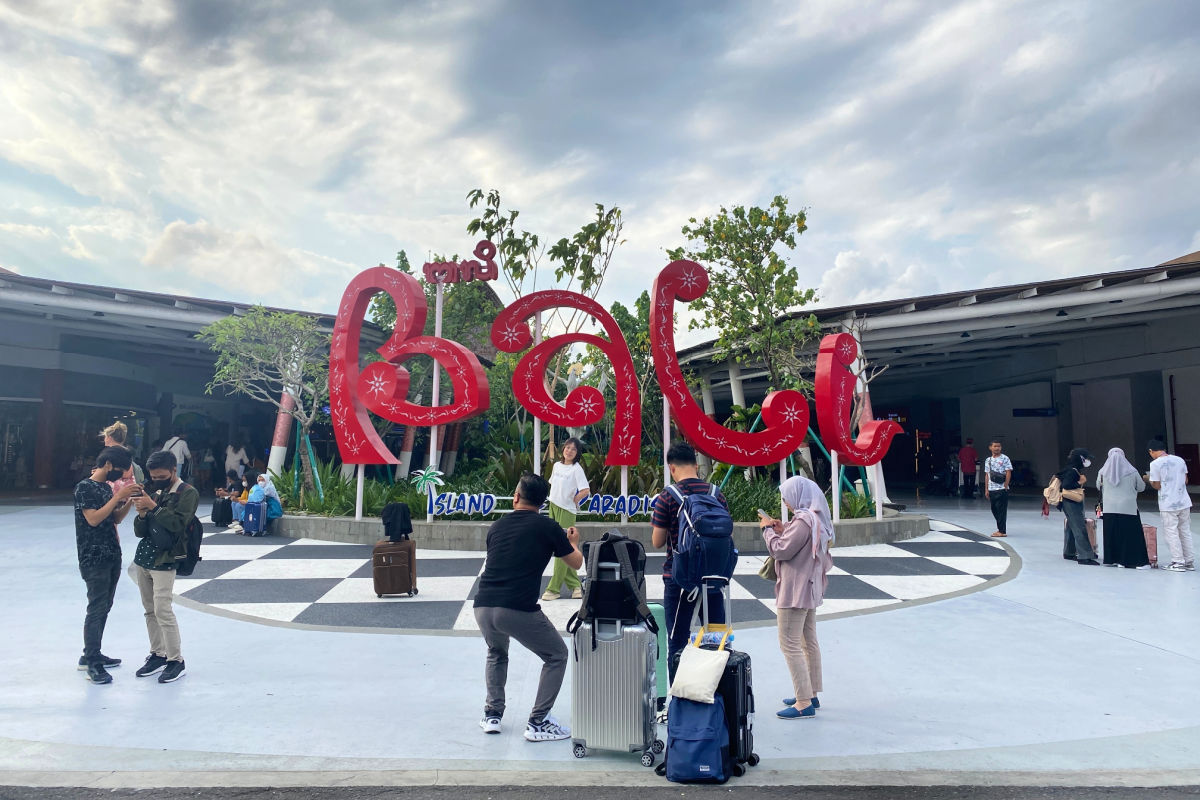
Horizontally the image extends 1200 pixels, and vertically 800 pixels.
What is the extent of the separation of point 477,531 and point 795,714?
661cm

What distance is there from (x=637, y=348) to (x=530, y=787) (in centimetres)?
1369

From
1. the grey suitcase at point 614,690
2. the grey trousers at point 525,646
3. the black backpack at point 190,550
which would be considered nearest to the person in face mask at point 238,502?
the black backpack at point 190,550

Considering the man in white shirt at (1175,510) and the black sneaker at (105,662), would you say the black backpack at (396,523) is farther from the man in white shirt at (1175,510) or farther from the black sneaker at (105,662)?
the man in white shirt at (1175,510)

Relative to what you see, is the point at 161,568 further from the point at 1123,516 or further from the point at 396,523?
the point at 1123,516

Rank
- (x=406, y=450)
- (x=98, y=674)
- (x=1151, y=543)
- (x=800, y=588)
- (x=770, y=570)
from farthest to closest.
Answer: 1. (x=406, y=450)
2. (x=1151, y=543)
3. (x=98, y=674)
4. (x=770, y=570)
5. (x=800, y=588)

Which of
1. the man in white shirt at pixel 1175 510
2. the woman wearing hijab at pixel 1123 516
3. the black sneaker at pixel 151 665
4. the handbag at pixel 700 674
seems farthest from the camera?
the woman wearing hijab at pixel 1123 516

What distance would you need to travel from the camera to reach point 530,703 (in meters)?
4.50

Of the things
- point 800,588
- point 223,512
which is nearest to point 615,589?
point 800,588

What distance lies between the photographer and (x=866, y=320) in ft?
46.7

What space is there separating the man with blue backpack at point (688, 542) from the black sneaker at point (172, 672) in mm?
3225

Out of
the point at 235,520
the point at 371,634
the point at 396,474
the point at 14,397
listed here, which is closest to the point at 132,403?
the point at 14,397

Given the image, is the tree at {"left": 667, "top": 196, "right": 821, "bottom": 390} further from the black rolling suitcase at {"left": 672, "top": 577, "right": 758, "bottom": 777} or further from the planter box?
the black rolling suitcase at {"left": 672, "top": 577, "right": 758, "bottom": 777}

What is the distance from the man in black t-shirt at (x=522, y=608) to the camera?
153 inches

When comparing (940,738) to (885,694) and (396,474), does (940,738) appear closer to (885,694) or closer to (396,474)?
(885,694)
